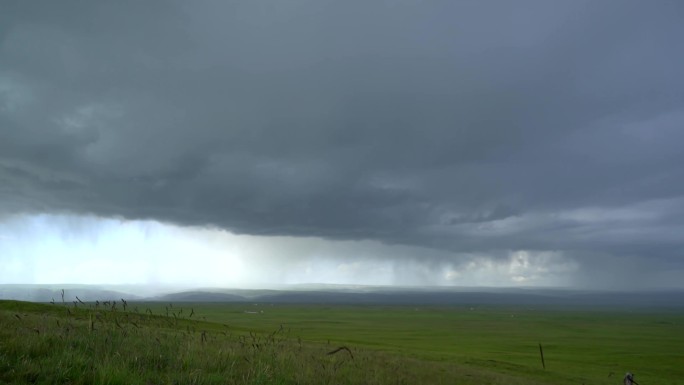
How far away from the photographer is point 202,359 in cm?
849

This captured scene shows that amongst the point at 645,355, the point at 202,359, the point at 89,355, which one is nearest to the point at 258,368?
the point at 202,359

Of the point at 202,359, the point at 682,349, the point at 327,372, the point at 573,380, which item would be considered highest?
the point at 202,359

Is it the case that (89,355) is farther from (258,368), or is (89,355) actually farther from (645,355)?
(645,355)

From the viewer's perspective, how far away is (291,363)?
10.1 metres

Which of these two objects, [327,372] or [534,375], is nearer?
[327,372]

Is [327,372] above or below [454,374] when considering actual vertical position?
above

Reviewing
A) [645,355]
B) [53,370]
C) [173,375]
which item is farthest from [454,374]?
[645,355]

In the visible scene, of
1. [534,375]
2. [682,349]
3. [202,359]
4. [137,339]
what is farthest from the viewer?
[682,349]

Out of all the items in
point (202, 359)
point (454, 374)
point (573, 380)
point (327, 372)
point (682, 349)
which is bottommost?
point (682, 349)

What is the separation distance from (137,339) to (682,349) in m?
93.2

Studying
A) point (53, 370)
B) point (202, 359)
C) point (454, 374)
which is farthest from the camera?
point (454, 374)

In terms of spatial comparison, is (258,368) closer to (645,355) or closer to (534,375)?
(534,375)

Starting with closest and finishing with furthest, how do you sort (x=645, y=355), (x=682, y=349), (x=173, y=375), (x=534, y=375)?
(x=173, y=375) < (x=534, y=375) < (x=645, y=355) < (x=682, y=349)

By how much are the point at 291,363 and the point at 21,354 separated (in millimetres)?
5062
